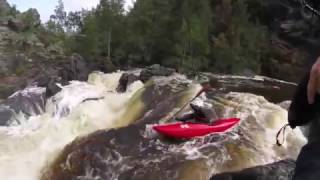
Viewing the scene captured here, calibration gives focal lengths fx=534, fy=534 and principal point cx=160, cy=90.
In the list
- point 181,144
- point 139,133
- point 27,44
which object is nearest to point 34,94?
point 139,133

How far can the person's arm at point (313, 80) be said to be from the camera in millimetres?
1062

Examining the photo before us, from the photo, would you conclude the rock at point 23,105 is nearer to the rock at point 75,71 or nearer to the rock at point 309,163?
the rock at point 75,71

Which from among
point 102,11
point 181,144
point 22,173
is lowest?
point 22,173

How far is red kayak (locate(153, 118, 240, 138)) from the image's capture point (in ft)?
28.2

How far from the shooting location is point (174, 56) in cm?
2261

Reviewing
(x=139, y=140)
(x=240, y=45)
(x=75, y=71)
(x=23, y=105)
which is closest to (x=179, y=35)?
(x=240, y=45)

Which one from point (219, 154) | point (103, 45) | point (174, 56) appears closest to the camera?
point (219, 154)

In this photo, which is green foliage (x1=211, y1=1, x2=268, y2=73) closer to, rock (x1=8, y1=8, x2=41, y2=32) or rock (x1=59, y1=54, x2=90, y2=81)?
rock (x1=59, y1=54, x2=90, y2=81)

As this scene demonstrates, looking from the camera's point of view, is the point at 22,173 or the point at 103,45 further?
the point at 103,45

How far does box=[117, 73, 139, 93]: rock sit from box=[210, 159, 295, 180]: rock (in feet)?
26.8

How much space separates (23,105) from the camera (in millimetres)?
14031

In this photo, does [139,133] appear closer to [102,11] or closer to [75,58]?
[75,58]

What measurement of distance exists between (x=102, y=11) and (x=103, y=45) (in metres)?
1.64

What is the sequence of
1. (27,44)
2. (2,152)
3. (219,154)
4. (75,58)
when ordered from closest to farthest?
(219,154)
(2,152)
(75,58)
(27,44)
